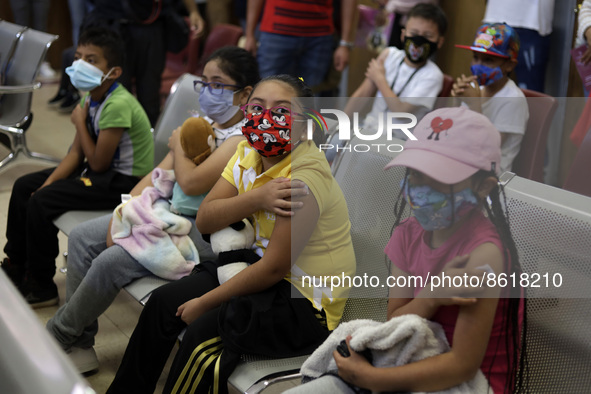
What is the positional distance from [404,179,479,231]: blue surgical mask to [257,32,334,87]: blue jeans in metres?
2.71

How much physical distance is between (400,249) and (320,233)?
0.30m

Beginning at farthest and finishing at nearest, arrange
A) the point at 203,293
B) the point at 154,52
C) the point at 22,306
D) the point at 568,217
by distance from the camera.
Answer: the point at 154,52 < the point at 203,293 < the point at 568,217 < the point at 22,306

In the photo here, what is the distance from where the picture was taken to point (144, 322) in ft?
6.47

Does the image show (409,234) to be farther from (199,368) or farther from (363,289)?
(199,368)

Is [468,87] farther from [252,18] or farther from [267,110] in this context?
[252,18]

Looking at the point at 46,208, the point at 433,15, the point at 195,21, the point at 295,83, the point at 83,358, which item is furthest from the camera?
the point at 195,21

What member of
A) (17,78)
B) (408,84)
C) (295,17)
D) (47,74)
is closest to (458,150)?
(408,84)

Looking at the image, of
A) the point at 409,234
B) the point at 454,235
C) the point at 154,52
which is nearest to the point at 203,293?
the point at 409,234

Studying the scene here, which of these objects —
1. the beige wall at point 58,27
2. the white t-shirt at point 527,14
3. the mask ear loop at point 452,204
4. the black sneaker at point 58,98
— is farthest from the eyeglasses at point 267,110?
the beige wall at point 58,27

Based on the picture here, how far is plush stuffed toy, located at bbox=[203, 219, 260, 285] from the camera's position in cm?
197

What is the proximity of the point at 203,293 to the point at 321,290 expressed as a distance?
14.0 inches

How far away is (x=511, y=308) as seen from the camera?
1458 mm

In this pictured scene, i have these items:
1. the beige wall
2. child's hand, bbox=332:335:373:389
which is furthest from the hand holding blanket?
the beige wall

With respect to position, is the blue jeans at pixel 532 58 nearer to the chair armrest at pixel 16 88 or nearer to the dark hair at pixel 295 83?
the dark hair at pixel 295 83
